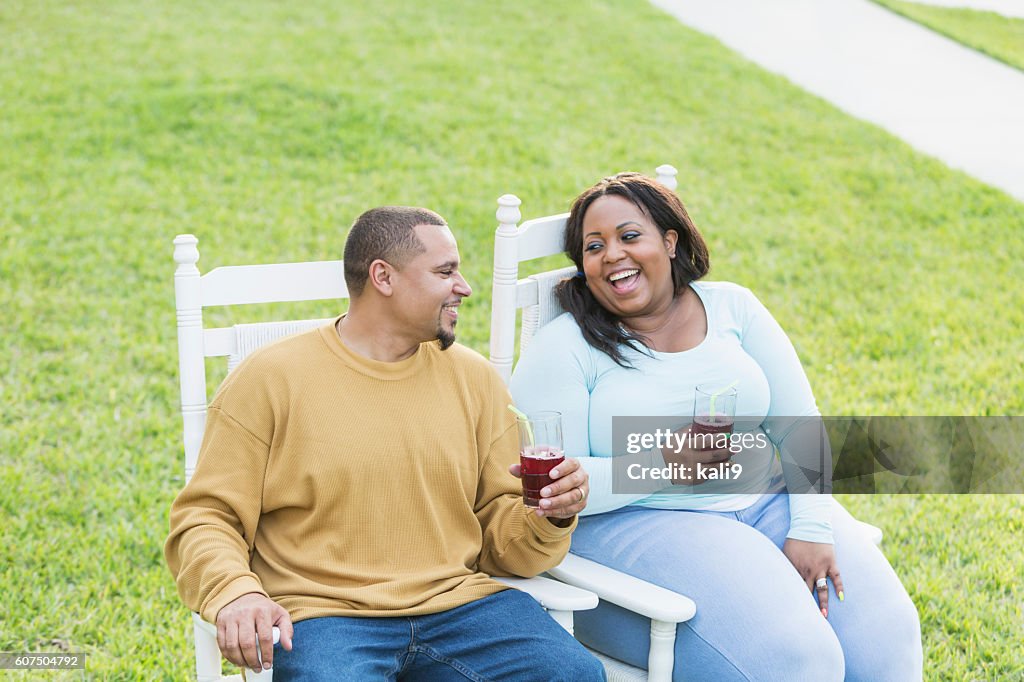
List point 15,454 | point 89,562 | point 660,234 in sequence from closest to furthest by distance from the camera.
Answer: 1. point 660,234
2. point 89,562
3. point 15,454

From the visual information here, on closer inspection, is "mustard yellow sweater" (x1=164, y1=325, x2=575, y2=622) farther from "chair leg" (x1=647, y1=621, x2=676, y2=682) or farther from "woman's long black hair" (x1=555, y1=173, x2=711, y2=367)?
"woman's long black hair" (x1=555, y1=173, x2=711, y2=367)

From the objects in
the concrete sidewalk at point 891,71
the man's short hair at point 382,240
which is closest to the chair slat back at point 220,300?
the man's short hair at point 382,240

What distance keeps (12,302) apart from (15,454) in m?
1.62

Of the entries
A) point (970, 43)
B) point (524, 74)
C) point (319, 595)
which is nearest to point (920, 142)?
point (970, 43)

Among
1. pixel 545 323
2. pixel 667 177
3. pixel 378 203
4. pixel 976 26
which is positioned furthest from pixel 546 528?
pixel 976 26

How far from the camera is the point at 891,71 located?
10.2 meters

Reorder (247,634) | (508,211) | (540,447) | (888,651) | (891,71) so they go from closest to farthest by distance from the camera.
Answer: (247,634), (540,447), (888,651), (508,211), (891,71)

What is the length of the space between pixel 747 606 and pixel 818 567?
32 centimetres

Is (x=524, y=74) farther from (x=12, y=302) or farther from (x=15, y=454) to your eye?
(x=15, y=454)

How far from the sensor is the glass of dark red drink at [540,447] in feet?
8.15

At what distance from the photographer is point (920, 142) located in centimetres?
893

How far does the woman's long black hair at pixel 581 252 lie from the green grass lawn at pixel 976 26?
8.11m

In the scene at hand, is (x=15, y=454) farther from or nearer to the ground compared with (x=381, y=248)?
nearer to the ground

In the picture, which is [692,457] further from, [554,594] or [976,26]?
[976,26]
